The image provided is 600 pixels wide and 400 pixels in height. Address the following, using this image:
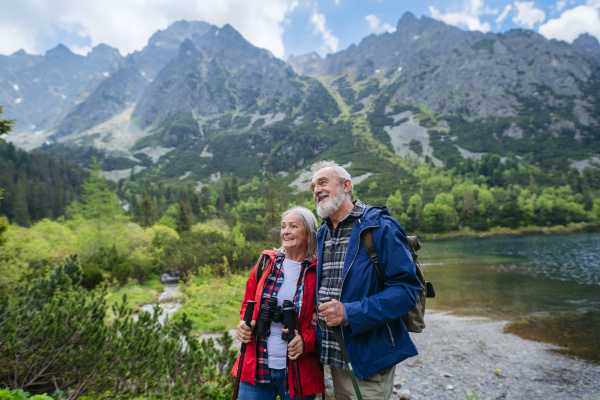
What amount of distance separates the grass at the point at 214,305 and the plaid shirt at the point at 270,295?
6.91 m

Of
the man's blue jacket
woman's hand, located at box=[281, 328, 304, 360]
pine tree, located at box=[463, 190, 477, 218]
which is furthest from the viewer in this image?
pine tree, located at box=[463, 190, 477, 218]

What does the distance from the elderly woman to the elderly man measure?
149 mm

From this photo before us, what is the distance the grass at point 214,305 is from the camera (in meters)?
9.18

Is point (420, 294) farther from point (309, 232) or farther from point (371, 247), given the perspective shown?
point (309, 232)

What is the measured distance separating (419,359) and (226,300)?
7.44 meters

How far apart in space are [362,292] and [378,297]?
19cm

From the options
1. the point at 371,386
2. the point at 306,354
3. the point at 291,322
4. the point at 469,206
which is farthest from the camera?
the point at 469,206

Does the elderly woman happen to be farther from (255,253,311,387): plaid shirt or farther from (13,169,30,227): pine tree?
(13,169,30,227): pine tree

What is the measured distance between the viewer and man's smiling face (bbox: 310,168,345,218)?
90.6 inches

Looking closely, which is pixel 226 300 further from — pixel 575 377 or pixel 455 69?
pixel 455 69

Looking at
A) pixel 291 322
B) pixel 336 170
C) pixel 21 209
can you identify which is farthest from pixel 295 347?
pixel 21 209

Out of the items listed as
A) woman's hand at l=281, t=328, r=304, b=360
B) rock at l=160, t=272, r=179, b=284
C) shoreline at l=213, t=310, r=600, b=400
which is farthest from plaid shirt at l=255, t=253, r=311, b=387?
rock at l=160, t=272, r=179, b=284

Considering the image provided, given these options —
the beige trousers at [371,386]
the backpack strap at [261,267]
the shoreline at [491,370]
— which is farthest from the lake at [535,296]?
the backpack strap at [261,267]

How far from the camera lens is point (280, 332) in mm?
2240
